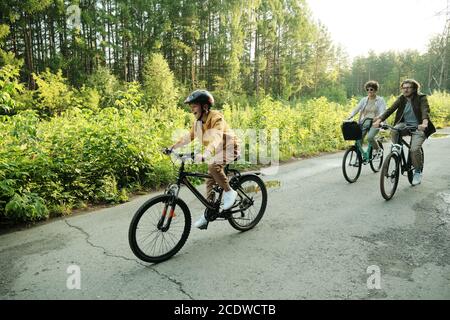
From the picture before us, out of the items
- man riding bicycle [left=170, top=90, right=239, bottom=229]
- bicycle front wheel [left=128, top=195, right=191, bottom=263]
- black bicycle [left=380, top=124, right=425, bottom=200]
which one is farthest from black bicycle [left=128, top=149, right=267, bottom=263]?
black bicycle [left=380, top=124, right=425, bottom=200]

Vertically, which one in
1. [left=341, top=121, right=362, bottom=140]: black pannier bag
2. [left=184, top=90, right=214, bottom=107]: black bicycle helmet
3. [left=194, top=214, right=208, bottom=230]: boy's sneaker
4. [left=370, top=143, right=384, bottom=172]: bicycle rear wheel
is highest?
[left=184, top=90, right=214, bottom=107]: black bicycle helmet

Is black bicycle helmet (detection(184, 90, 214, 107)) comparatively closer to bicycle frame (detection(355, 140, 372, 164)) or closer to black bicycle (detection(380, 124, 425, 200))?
black bicycle (detection(380, 124, 425, 200))

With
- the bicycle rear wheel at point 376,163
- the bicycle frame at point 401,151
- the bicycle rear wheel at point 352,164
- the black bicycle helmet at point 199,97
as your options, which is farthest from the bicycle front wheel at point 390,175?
the black bicycle helmet at point 199,97

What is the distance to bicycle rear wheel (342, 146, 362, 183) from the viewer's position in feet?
26.0

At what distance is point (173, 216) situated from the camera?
13.8 feet

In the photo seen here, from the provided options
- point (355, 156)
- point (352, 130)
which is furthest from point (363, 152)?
point (352, 130)

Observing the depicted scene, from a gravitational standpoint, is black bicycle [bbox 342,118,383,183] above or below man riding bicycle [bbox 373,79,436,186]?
below

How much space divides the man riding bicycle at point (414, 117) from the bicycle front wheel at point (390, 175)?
0.65m

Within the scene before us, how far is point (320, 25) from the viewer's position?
56.1m

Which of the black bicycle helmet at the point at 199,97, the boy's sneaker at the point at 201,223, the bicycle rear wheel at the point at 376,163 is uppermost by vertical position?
the black bicycle helmet at the point at 199,97

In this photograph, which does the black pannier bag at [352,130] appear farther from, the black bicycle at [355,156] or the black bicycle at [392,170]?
the black bicycle at [392,170]

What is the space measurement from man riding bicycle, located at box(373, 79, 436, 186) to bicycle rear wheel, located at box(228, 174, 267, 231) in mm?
3097

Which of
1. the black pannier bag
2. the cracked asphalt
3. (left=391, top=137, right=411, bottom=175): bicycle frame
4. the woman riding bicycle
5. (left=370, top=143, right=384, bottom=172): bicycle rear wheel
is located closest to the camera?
the cracked asphalt

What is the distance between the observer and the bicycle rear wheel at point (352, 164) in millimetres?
7922
